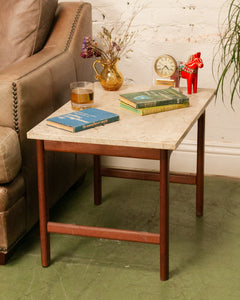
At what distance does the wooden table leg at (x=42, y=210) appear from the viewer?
1725 millimetres

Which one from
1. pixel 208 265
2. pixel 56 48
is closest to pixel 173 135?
pixel 208 265

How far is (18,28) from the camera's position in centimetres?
218

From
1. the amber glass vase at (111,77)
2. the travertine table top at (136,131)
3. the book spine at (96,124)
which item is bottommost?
the travertine table top at (136,131)

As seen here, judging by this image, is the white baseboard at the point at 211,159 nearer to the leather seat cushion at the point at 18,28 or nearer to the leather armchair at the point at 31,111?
the leather armchair at the point at 31,111

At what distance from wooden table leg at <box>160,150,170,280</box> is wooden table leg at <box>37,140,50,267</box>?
1.36 ft

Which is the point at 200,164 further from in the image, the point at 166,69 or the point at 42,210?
the point at 42,210

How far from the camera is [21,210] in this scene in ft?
6.19

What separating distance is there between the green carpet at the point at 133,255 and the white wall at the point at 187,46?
21 cm

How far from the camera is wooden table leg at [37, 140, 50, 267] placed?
172cm

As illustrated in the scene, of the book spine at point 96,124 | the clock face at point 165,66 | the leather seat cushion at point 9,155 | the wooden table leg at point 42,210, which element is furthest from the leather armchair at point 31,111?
the clock face at point 165,66

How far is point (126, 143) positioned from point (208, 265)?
611 millimetres

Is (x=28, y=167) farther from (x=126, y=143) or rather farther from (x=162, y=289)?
(x=162, y=289)

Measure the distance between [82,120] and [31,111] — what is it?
0.27 meters

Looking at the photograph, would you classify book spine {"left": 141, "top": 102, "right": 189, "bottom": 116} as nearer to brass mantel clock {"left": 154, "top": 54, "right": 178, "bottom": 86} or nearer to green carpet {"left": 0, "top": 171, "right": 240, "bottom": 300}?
brass mantel clock {"left": 154, "top": 54, "right": 178, "bottom": 86}
